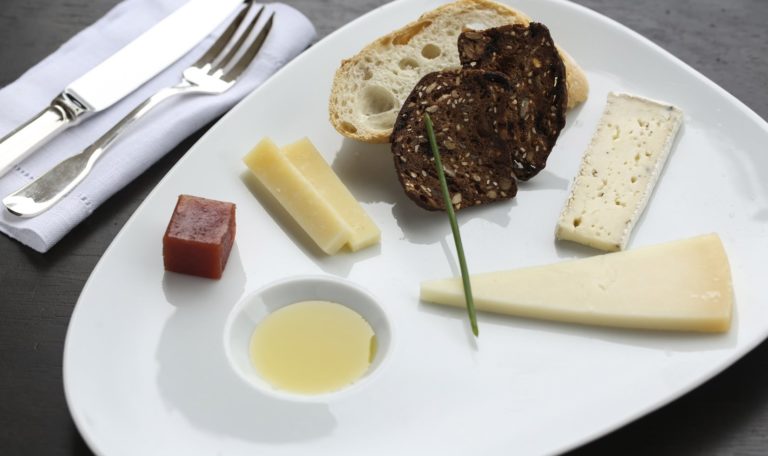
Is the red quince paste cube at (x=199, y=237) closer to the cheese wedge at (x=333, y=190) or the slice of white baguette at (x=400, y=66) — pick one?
the cheese wedge at (x=333, y=190)

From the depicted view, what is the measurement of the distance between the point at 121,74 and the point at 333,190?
2.86 ft

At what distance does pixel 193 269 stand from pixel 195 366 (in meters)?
0.26

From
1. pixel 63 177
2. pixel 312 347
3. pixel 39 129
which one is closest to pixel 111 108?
pixel 39 129

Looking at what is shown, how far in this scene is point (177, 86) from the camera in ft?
9.05

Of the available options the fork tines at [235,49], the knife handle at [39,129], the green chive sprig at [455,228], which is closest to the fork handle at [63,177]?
the knife handle at [39,129]

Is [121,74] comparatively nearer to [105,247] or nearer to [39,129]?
[39,129]

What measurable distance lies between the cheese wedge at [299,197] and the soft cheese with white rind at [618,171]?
54cm

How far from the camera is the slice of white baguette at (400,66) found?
2.52 metres

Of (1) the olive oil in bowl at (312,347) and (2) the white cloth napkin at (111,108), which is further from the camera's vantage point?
(2) the white cloth napkin at (111,108)

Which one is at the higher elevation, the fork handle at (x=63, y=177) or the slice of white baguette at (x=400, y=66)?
the slice of white baguette at (x=400, y=66)

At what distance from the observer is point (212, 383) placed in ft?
6.30

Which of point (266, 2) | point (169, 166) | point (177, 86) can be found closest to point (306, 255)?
point (169, 166)

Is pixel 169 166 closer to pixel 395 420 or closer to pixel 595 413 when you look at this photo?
pixel 395 420

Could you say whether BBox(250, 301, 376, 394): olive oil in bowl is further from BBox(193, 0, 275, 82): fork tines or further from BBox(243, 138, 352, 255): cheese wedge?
BBox(193, 0, 275, 82): fork tines
